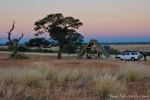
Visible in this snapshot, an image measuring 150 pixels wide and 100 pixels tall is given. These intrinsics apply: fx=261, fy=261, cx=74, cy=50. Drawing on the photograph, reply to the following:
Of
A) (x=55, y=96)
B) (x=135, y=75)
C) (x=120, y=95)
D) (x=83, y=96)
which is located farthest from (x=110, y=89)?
(x=135, y=75)

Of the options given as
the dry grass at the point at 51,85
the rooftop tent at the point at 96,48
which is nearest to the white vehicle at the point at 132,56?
the rooftop tent at the point at 96,48

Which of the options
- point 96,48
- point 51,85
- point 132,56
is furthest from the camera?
point 132,56

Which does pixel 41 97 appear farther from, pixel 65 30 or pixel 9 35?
pixel 65 30

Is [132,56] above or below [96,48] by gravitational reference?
below

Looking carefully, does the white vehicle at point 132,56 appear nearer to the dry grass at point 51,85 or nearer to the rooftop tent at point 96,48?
the rooftop tent at point 96,48

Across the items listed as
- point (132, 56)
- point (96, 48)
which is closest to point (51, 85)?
point (96, 48)

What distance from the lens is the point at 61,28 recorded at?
121ft

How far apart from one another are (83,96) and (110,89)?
0.91 m

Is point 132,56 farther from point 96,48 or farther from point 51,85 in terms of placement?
point 51,85

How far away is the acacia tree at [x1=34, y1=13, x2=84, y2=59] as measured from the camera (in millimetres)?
36531

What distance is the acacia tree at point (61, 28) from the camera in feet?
120

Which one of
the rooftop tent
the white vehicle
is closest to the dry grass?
the rooftop tent

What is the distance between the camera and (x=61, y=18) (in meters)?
36.6

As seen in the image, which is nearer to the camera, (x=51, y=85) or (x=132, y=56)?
(x=51, y=85)
